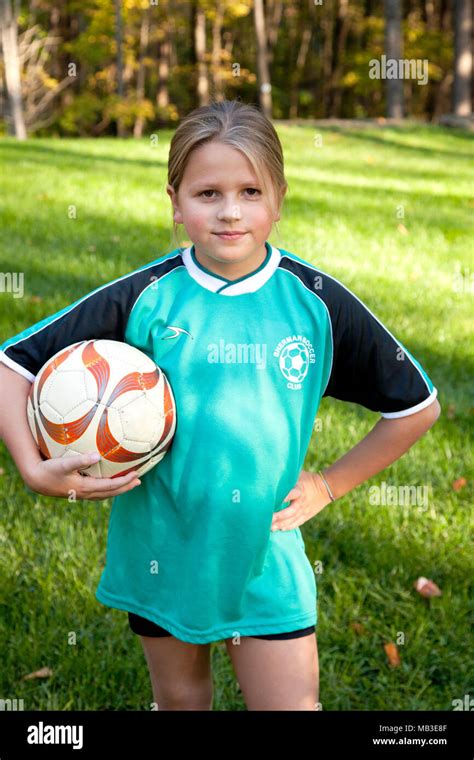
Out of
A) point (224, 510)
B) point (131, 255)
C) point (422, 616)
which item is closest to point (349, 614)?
point (422, 616)

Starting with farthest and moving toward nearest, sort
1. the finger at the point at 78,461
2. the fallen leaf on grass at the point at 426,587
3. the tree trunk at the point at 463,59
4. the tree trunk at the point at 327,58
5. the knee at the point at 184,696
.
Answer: the tree trunk at the point at 327,58 < the tree trunk at the point at 463,59 < the fallen leaf on grass at the point at 426,587 < the knee at the point at 184,696 < the finger at the point at 78,461

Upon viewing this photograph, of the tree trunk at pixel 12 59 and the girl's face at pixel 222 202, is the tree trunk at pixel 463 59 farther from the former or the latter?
the girl's face at pixel 222 202

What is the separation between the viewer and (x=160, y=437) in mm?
1981

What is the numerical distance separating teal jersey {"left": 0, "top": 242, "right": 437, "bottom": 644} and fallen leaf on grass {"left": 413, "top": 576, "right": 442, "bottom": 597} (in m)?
1.40

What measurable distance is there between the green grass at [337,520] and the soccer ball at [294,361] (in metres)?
0.34

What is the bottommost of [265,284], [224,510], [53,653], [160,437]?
[53,653]

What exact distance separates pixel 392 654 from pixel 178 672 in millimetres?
1129

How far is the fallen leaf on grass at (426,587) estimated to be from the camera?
337 cm

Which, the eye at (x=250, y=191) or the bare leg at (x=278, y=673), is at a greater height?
the eye at (x=250, y=191)

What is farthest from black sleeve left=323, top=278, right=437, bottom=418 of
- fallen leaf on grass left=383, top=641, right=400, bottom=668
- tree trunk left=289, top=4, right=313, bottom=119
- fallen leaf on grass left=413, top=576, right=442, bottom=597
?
tree trunk left=289, top=4, right=313, bottom=119

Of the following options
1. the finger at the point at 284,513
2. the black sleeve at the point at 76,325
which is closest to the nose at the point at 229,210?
the black sleeve at the point at 76,325

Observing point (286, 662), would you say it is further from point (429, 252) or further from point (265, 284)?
point (429, 252)

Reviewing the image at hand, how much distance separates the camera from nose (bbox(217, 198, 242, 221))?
75.2 inches

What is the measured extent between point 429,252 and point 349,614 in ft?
17.3
